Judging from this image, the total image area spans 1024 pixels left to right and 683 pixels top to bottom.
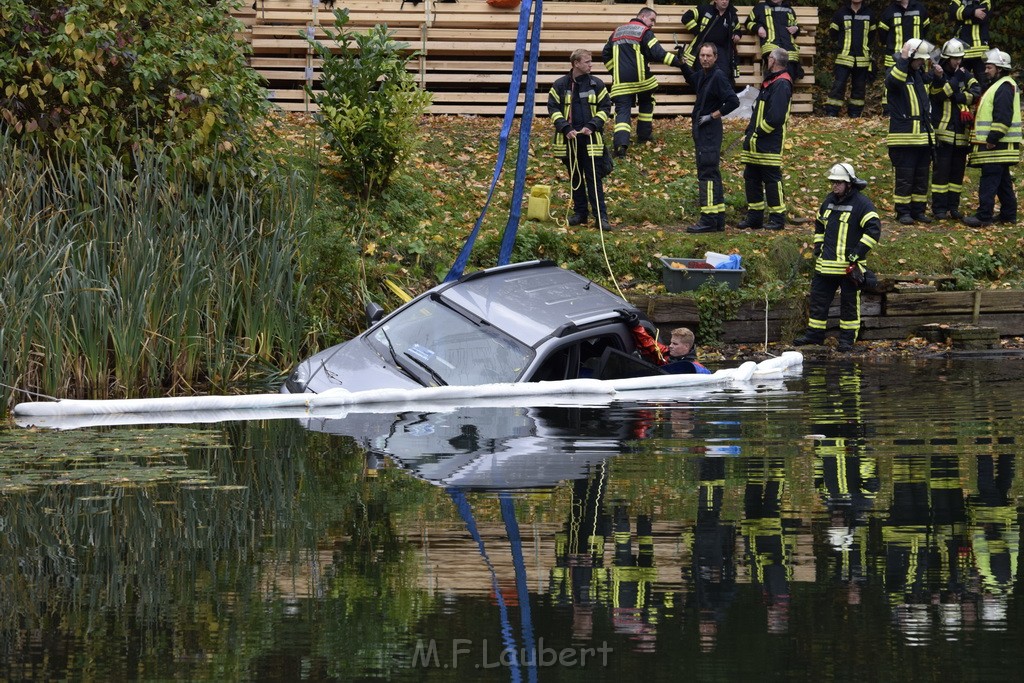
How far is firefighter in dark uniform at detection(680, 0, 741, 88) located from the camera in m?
21.2

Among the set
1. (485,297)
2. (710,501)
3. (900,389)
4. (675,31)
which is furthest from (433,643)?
(675,31)

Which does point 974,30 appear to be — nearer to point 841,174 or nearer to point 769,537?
point 841,174

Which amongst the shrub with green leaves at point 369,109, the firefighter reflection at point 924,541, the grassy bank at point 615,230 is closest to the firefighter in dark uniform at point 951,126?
the grassy bank at point 615,230

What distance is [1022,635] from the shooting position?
17.4ft

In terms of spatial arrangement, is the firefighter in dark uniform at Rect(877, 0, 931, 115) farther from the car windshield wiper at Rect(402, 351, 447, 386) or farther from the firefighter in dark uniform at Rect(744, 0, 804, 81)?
the car windshield wiper at Rect(402, 351, 447, 386)

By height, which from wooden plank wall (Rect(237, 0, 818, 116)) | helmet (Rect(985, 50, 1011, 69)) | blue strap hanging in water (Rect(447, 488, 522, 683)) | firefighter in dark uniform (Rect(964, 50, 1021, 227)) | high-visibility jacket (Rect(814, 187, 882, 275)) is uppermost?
wooden plank wall (Rect(237, 0, 818, 116))

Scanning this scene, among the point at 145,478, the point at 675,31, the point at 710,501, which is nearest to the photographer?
the point at 710,501

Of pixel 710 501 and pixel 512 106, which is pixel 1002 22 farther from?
pixel 710 501

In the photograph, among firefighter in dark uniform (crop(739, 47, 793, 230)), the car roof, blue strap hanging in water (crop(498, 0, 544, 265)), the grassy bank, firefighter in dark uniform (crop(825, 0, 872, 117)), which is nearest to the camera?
the car roof

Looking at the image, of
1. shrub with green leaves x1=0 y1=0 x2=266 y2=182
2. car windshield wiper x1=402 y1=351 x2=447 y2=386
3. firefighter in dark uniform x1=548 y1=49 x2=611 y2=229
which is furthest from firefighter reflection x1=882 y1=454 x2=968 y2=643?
firefighter in dark uniform x1=548 y1=49 x2=611 y2=229

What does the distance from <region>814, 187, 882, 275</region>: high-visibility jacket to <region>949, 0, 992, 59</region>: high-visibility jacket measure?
7.38m

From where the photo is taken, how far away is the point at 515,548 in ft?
21.9

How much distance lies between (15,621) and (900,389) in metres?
9.06

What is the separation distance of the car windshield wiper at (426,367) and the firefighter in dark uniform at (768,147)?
24.5 ft
